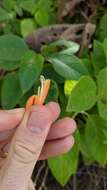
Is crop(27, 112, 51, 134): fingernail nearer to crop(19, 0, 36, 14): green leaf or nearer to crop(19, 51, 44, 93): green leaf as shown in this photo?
crop(19, 51, 44, 93): green leaf

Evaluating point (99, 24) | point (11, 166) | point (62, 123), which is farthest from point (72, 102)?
point (99, 24)

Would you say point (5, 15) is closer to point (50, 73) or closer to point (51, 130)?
point (50, 73)

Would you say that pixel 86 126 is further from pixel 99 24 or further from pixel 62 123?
pixel 99 24

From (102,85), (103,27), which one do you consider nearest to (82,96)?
(102,85)

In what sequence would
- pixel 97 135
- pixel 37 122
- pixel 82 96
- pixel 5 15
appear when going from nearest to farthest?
pixel 37 122
pixel 82 96
pixel 97 135
pixel 5 15

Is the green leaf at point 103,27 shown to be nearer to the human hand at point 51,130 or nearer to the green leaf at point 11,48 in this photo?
the green leaf at point 11,48

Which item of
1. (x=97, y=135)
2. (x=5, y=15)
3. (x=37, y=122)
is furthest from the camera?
(x=5, y=15)
